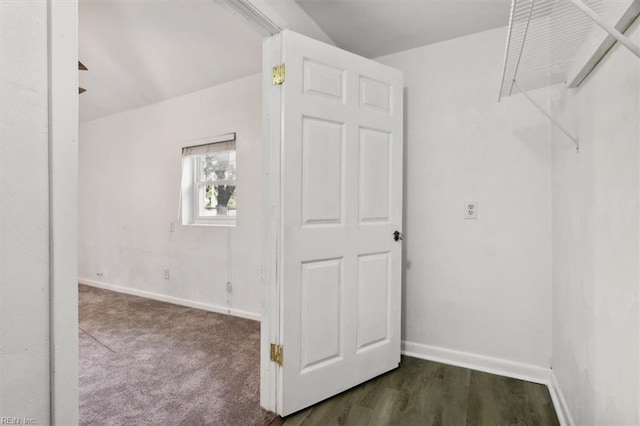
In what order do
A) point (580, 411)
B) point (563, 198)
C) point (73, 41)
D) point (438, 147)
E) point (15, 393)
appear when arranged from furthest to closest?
point (438, 147) < point (563, 198) < point (580, 411) < point (73, 41) < point (15, 393)

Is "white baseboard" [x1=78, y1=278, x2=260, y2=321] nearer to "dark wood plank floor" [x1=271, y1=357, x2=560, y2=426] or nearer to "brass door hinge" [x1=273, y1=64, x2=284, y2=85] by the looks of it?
"dark wood plank floor" [x1=271, y1=357, x2=560, y2=426]

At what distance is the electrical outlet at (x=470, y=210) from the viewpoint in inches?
Result: 89.1

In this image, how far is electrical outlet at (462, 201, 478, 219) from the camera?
2264 millimetres

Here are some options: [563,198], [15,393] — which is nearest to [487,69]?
[563,198]

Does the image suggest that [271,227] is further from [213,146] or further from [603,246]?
[213,146]

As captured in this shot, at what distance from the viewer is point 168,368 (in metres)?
2.21

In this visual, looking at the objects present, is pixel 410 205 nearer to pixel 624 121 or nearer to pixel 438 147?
pixel 438 147

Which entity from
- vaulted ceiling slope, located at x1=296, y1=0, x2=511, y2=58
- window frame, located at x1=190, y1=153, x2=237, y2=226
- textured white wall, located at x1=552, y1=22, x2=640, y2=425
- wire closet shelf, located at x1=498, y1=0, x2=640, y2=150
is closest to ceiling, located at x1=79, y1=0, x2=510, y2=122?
vaulted ceiling slope, located at x1=296, y1=0, x2=511, y2=58

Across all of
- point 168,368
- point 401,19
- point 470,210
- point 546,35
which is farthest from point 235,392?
point 401,19

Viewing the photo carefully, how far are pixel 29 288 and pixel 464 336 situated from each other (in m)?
2.38

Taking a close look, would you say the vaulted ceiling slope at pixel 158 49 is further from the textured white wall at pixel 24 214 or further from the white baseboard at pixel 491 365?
the white baseboard at pixel 491 365

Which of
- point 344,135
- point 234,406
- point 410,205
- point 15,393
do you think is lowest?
point 234,406

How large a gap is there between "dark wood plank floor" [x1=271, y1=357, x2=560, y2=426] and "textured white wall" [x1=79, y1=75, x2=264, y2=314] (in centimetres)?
152

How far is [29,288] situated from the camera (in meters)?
0.84
